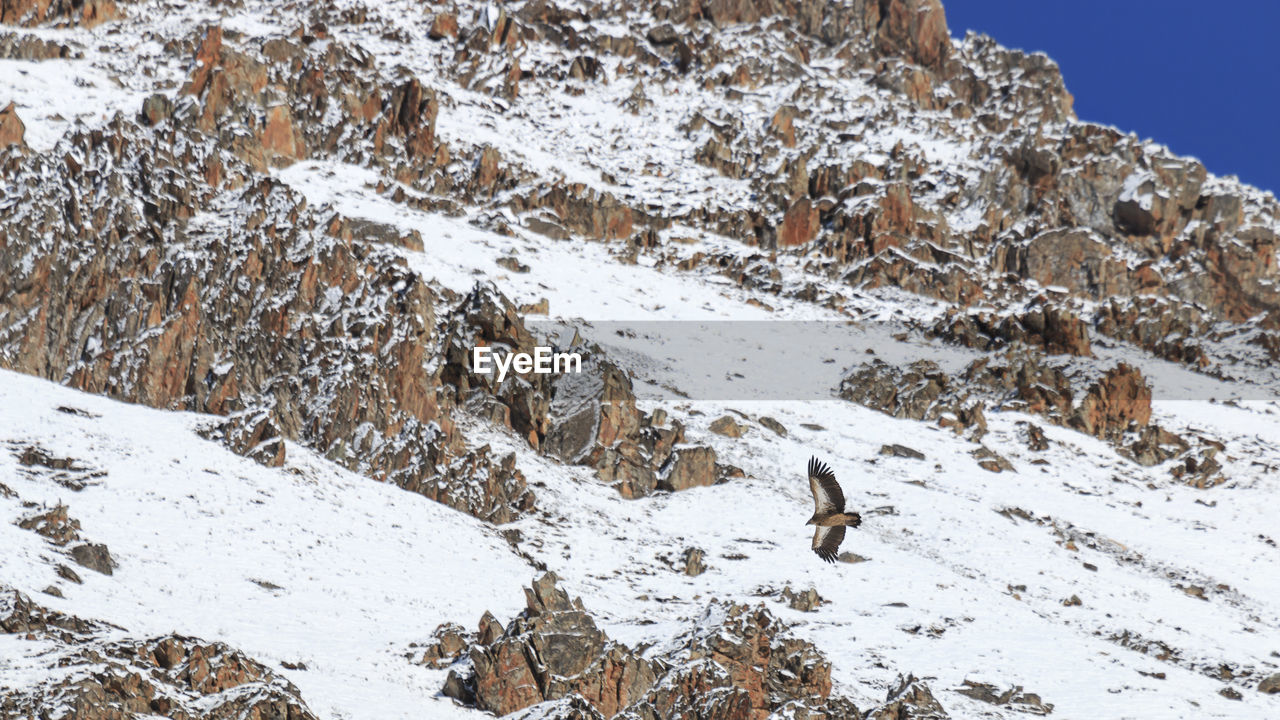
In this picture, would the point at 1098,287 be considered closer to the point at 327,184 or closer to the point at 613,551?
the point at 327,184

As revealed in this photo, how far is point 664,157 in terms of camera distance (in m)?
98.9

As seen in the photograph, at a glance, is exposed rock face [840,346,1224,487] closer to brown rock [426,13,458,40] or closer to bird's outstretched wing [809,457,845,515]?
bird's outstretched wing [809,457,845,515]

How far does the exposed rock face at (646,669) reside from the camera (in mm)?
23656

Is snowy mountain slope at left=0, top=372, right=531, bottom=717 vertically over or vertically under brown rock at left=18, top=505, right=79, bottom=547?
under

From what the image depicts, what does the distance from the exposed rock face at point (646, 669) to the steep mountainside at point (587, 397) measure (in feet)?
0.35

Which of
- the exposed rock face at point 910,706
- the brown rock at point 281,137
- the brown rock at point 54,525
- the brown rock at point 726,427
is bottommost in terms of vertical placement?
the brown rock at point 54,525

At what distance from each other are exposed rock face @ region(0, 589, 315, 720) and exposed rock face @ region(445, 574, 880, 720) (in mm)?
5424

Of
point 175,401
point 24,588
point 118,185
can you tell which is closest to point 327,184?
point 118,185

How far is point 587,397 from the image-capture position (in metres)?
49.5

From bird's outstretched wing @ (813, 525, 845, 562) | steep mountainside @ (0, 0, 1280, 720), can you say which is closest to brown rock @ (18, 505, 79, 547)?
steep mountainside @ (0, 0, 1280, 720)

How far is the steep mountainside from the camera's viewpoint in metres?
27.5

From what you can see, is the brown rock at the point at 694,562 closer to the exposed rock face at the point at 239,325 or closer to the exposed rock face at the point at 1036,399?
the exposed rock face at the point at 239,325

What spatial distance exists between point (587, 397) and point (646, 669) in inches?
957

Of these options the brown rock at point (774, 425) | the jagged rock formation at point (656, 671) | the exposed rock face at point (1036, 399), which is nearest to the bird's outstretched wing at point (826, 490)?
the jagged rock formation at point (656, 671)
